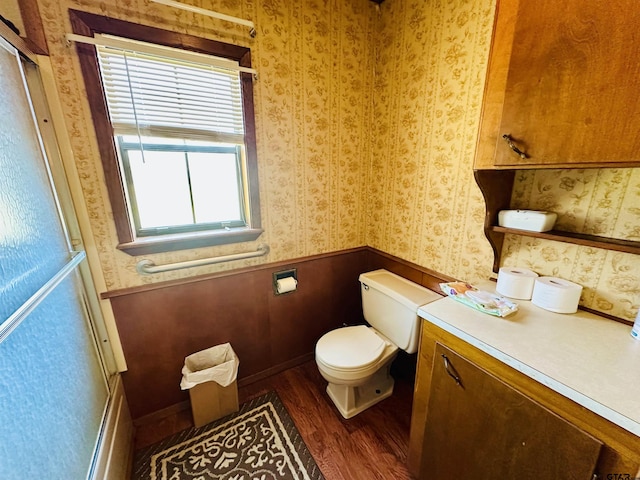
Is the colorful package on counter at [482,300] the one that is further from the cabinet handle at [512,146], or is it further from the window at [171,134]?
the window at [171,134]

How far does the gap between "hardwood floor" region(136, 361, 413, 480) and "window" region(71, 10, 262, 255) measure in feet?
3.52

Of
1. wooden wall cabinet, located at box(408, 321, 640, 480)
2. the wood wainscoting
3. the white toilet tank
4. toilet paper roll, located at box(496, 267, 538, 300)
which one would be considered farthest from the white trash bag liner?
toilet paper roll, located at box(496, 267, 538, 300)

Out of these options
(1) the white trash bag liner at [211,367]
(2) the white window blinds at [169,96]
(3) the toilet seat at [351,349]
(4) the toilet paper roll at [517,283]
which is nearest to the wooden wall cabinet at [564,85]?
(4) the toilet paper roll at [517,283]

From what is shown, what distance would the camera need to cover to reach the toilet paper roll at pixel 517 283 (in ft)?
3.69

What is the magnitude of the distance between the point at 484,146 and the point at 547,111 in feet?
0.68

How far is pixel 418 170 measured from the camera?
63.2 inches

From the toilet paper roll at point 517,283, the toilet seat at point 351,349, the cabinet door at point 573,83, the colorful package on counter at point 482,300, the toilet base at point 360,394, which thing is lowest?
the toilet base at point 360,394

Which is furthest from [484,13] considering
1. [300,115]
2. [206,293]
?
[206,293]

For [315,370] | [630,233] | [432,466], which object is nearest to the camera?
[630,233]

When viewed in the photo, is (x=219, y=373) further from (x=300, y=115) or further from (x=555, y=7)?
(x=555, y=7)

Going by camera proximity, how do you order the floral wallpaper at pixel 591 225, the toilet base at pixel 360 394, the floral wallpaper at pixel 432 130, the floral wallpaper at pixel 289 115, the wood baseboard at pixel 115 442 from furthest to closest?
the toilet base at pixel 360 394 < the floral wallpaper at pixel 432 130 < the floral wallpaper at pixel 289 115 < the wood baseboard at pixel 115 442 < the floral wallpaper at pixel 591 225

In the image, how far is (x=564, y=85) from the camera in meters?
0.78

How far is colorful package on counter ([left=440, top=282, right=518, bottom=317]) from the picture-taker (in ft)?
3.31

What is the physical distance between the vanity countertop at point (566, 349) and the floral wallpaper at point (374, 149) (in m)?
0.20
